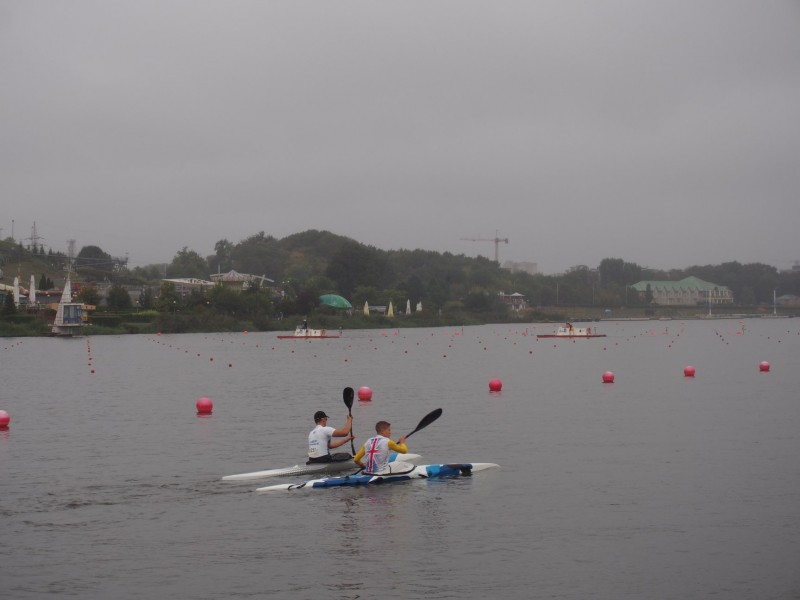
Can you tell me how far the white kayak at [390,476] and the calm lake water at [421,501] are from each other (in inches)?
13.9

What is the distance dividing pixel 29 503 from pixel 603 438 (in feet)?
59.4

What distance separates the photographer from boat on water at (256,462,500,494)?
Answer: 24469 millimetres

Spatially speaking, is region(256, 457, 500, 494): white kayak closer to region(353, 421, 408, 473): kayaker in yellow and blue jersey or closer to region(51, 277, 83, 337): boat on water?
region(353, 421, 408, 473): kayaker in yellow and blue jersey

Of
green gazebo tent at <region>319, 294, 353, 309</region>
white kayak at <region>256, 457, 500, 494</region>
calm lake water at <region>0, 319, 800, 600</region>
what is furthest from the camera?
green gazebo tent at <region>319, 294, 353, 309</region>

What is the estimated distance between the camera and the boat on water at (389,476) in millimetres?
24469

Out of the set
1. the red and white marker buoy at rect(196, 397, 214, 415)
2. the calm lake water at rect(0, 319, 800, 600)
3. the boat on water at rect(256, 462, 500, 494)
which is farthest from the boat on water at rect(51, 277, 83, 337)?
the boat on water at rect(256, 462, 500, 494)

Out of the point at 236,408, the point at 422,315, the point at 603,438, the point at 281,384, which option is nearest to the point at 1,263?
the point at 422,315

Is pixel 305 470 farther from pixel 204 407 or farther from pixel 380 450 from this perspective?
pixel 204 407

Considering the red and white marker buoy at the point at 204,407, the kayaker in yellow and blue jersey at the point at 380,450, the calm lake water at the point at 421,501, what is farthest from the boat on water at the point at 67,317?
the kayaker in yellow and blue jersey at the point at 380,450

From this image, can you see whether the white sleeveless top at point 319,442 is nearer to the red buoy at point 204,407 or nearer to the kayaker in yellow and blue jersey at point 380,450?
the kayaker in yellow and blue jersey at point 380,450

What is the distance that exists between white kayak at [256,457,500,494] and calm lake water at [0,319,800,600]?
0.35 metres

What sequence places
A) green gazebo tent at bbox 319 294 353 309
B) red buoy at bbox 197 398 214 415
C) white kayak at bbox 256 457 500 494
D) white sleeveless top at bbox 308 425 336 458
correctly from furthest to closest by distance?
green gazebo tent at bbox 319 294 353 309 < red buoy at bbox 197 398 214 415 < white sleeveless top at bbox 308 425 336 458 < white kayak at bbox 256 457 500 494

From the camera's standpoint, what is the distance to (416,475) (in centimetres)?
2559

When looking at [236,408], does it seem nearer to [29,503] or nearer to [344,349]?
[29,503]
